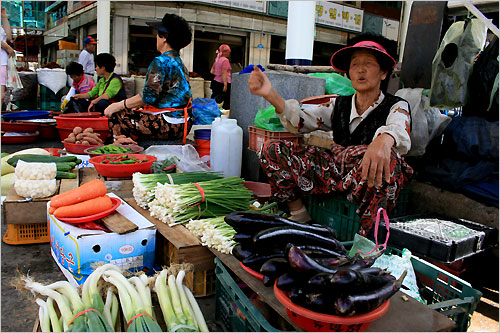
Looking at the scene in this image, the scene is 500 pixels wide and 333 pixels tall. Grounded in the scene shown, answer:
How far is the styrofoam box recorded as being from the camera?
8.10 ft

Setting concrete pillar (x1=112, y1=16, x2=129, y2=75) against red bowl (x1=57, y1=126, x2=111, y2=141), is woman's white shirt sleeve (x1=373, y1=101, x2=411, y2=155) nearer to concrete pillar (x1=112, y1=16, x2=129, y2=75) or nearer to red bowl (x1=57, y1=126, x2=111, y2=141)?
red bowl (x1=57, y1=126, x2=111, y2=141)

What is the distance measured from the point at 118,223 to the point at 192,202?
0.55m

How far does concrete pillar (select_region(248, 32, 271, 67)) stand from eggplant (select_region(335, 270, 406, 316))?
1649cm

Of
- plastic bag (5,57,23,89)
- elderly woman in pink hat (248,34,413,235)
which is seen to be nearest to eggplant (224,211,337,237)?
elderly woman in pink hat (248,34,413,235)

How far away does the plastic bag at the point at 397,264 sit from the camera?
2207 millimetres

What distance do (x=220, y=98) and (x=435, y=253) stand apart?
372 inches

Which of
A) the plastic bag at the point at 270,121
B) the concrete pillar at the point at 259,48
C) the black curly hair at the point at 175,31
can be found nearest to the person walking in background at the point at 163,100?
the black curly hair at the point at 175,31

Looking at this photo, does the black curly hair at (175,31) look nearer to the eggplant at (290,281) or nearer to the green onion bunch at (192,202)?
the green onion bunch at (192,202)

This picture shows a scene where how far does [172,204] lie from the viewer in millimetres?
2893

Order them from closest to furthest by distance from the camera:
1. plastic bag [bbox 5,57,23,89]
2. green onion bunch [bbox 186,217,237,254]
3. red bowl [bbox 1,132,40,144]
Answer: green onion bunch [bbox 186,217,237,254], red bowl [bbox 1,132,40,144], plastic bag [bbox 5,57,23,89]

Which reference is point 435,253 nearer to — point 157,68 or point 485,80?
point 485,80

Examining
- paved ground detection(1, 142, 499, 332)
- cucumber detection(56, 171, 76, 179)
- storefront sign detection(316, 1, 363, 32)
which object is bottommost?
paved ground detection(1, 142, 499, 332)

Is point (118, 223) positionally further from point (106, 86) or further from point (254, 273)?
point (106, 86)

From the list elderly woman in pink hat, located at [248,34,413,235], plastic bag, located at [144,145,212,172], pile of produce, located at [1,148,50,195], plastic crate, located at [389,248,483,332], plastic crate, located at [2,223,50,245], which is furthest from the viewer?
plastic bag, located at [144,145,212,172]
